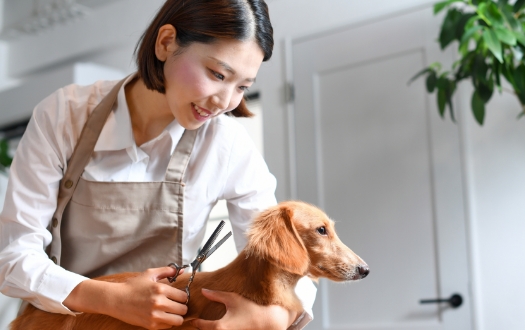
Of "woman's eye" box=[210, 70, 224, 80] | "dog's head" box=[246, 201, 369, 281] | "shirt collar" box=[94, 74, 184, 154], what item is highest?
"woman's eye" box=[210, 70, 224, 80]

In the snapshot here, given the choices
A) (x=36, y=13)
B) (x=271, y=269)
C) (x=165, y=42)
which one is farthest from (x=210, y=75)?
(x=36, y=13)

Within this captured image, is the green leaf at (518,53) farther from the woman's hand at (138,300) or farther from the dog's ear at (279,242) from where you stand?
the woman's hand at (138,300)

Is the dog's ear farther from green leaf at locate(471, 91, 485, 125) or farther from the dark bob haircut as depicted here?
green leaf at locate(471, 91, 485, 125)

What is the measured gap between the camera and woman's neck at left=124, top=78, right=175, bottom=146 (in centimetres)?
130

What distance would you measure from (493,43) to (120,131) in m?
1.51

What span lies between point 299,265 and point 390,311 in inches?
76.6

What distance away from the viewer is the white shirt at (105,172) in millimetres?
1122

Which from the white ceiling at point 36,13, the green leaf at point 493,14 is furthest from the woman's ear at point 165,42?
the white ceiling at point 36,13

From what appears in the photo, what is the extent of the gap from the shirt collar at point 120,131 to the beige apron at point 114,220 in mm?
22

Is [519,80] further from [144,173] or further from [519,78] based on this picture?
[144,173]

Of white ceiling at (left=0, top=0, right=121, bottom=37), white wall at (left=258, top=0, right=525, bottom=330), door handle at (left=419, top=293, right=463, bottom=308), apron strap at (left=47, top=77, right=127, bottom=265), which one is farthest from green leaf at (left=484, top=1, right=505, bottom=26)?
white ceiling at (left=0, top=0, right=121, bottom=37)

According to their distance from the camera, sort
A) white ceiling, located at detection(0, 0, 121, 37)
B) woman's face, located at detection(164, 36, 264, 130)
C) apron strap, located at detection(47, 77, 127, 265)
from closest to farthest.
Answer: woman's face, located at detection(164, 36, 264, 130) → apron strap, located at detection(47, 77, 127, 265) → white ceiling, located at detection(0, 0, 121, 37)

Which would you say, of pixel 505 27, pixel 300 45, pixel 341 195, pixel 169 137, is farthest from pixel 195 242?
pixel 300 45

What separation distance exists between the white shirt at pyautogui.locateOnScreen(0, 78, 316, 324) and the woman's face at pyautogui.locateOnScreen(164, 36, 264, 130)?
0.14m
